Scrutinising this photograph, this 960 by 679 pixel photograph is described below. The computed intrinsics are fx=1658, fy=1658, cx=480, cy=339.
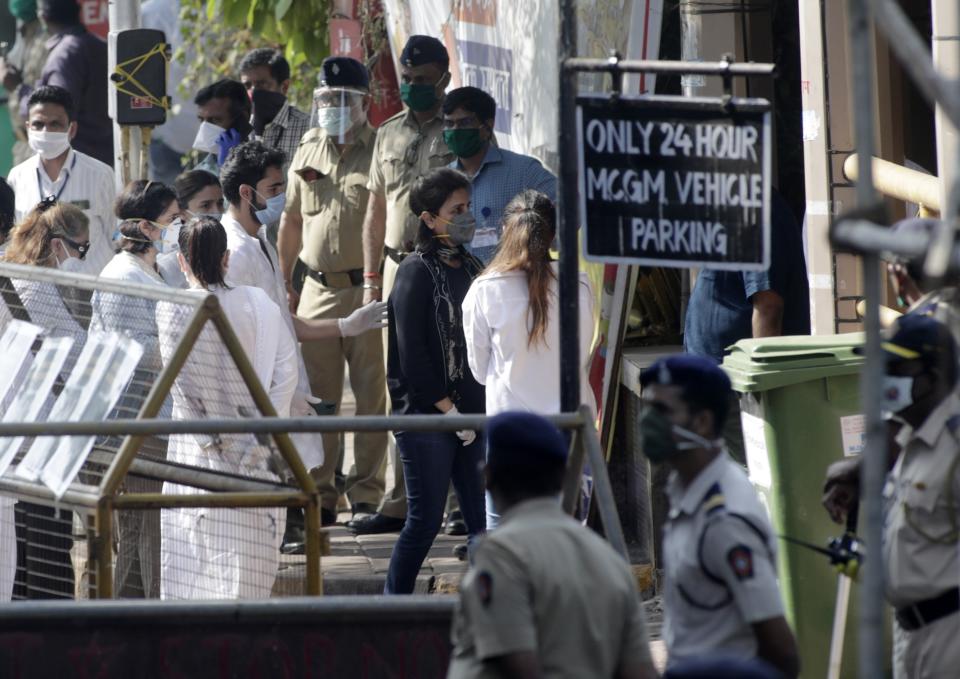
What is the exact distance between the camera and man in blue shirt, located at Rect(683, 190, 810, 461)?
6598 mm

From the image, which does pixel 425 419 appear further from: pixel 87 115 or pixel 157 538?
pixel 87 115

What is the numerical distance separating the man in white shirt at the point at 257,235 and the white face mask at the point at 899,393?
3448 millimetres

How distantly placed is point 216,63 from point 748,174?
12.7 meters

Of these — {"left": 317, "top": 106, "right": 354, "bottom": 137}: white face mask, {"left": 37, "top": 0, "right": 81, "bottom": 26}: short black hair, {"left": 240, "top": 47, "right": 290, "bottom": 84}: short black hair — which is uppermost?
{"left": 37, "top": 0, "right": 81, "bottom": 26}: short black hair

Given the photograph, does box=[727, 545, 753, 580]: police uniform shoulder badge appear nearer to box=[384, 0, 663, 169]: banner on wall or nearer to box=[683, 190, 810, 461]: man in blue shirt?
box=[683, 190, 810, 461]: man in blue shirt

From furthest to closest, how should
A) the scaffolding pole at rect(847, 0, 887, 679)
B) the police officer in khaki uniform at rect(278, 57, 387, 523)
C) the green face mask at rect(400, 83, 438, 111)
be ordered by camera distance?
1. the police officer in khaki uniform at rect(278, 57, 387, 523)
2. the green face mask at rect(400, 83, 438, 111)
3. the scaffolding pole at rect(847, 0, 887, 679)

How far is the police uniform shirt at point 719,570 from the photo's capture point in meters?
3.46

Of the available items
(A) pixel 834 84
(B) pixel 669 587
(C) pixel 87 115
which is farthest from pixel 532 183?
(C) pixel 87 115

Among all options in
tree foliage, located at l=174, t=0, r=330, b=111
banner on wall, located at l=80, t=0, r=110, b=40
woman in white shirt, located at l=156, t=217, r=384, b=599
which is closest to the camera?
woman in white shirt, located at l=156, t=217, r=384, b=599

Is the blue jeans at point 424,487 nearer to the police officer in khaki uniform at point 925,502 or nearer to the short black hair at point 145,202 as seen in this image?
the short black hair at point 145,202

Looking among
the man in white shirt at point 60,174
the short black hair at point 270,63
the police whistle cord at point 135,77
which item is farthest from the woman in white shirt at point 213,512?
the short black hair at point 270,63

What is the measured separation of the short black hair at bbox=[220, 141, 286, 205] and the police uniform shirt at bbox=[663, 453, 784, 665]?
456 centimetres

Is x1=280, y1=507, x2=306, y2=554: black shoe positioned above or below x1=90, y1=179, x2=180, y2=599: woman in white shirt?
below

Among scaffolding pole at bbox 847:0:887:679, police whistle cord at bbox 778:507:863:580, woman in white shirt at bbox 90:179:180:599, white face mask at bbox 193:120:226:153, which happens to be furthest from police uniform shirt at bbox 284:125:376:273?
scaffolding pole at bbox 847:0:887:679
